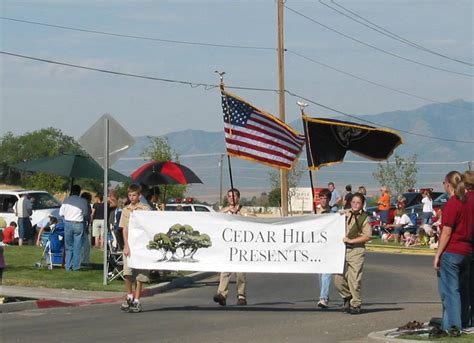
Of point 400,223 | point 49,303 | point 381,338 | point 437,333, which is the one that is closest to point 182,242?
point 49,303

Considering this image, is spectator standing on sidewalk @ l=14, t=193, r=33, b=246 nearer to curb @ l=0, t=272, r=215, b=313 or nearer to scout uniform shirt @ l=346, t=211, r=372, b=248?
curb @ l=0, t=272, r=215, b=313

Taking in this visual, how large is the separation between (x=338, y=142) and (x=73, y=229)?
716 cm

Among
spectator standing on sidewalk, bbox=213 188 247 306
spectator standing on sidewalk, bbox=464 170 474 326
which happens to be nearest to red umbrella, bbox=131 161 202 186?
spectator standing on sidewalk, bbox=213 188 247 306

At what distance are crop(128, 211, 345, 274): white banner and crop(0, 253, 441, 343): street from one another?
2.26 ft

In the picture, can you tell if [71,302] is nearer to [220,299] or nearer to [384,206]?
[220,299]

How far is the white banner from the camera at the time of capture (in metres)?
16.6

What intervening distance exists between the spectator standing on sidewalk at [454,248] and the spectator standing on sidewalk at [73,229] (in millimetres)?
11203

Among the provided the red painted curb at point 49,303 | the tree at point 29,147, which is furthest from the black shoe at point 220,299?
the tree at point 29,147

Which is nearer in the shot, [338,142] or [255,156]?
[338,142]

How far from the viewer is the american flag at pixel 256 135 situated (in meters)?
18.6

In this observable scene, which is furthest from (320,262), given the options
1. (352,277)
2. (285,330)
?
(285,330)

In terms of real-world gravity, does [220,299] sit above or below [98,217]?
below

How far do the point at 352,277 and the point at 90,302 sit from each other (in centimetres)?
457

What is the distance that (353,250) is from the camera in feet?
53.3
